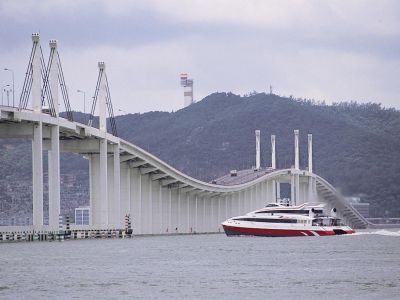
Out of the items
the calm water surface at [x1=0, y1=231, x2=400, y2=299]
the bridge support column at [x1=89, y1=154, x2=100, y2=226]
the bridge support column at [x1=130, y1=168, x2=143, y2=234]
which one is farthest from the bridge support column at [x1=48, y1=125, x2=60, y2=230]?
the bridge support column at [x1=130, y1=168, x2=143, y2=234]

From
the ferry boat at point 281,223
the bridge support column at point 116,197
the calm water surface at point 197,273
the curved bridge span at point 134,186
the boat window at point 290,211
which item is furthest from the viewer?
the boat window at point 290,211

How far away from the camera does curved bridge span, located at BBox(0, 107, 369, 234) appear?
313 ft

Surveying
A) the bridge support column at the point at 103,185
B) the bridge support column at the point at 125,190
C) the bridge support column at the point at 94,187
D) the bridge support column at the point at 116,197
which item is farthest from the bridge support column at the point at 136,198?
the bridge support column at the point at 103,185

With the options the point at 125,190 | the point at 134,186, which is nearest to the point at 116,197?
the point at 125,190

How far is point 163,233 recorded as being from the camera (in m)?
135

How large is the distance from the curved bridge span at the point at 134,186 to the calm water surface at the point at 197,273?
44.2 feet

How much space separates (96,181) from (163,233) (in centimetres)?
2093

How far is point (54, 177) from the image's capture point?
98625mm

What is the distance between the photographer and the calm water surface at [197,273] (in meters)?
49.1

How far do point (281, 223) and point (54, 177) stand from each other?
1241 inches

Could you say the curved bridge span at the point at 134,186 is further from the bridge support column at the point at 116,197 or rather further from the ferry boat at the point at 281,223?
the ferry boat at the point at 281,223

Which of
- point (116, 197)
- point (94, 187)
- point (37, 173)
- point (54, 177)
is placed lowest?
point (116, 197)

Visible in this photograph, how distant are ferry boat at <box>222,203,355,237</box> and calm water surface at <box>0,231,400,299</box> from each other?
127ft

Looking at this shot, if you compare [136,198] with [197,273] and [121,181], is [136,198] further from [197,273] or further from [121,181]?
[197,273]
